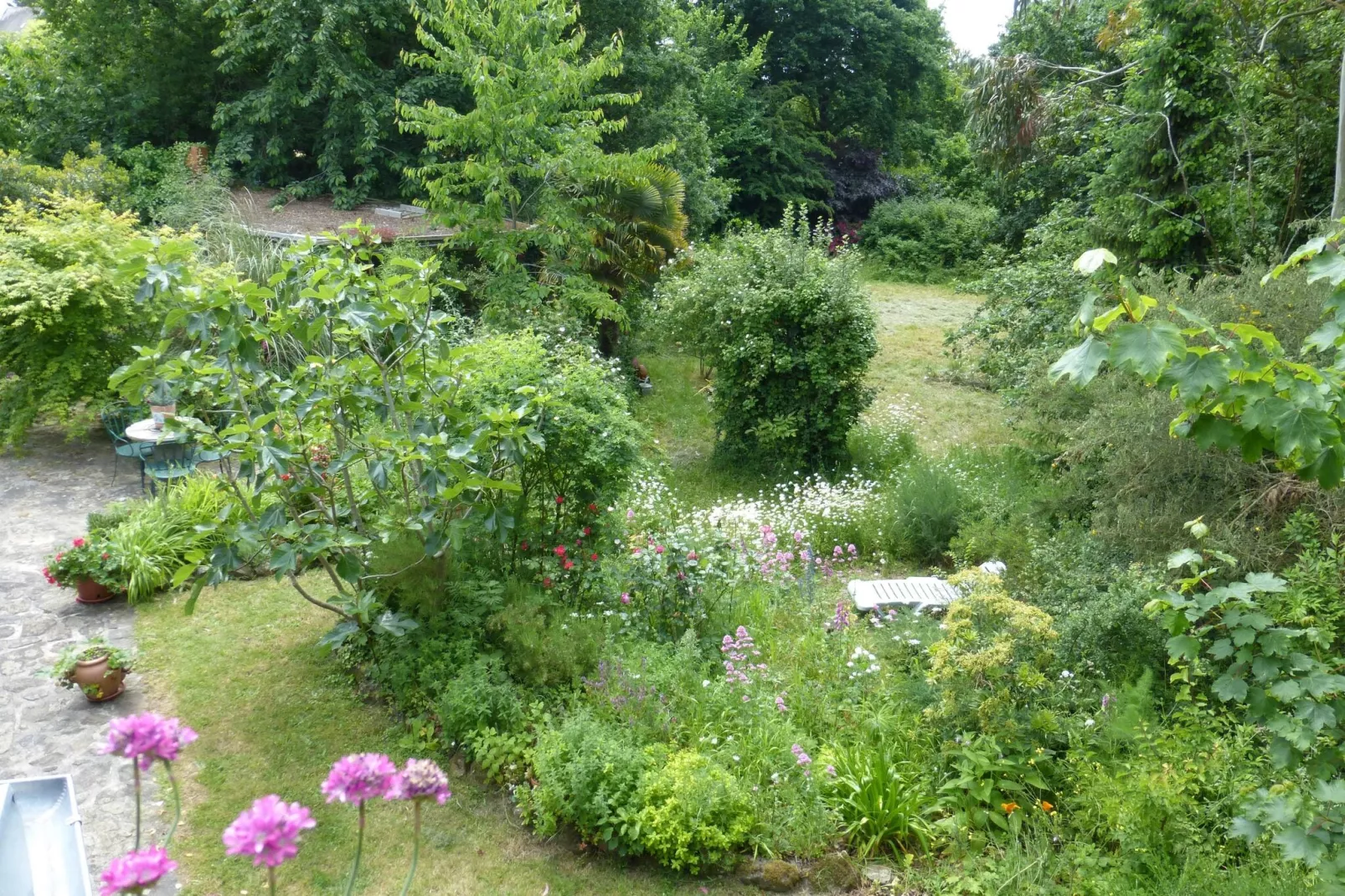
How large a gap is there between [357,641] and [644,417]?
6213 millimetres

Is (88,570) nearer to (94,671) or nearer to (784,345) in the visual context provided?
(94,671)

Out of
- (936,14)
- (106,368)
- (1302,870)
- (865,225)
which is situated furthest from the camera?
(936,14)

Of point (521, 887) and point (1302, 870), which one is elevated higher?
point (1302, 870)

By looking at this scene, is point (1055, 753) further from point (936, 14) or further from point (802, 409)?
point (936, 14)

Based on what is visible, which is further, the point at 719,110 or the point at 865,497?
the point at 719,110

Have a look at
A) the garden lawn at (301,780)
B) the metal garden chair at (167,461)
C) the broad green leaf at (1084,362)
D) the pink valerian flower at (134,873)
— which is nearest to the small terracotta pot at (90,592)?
the garden lawn at (301,780)

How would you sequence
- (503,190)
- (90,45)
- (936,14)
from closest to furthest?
(503,190) < (90,45) < (936,14)

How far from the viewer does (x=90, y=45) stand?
15234 mm

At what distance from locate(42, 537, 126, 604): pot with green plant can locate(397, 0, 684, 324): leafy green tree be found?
4.81 meters

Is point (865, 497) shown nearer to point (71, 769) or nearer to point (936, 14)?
point (71, 769)

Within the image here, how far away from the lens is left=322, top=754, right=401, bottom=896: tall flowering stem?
169cm

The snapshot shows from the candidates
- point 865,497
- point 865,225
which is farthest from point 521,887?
point 865,225

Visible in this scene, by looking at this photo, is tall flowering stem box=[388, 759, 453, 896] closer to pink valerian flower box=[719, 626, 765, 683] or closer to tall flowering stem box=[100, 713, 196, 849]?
tall flowering stem box=[100, 713, 196, 849]

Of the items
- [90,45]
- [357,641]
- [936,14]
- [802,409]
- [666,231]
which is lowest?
[357,641]
